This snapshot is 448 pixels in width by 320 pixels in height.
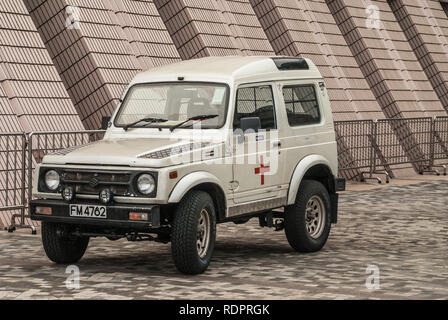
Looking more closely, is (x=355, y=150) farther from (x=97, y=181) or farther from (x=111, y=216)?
(x=111, y=216)

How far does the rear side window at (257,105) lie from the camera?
9883 mm

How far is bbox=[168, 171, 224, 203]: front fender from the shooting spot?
8672 millimetres

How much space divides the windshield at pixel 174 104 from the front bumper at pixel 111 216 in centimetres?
134

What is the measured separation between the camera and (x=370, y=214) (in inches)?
560

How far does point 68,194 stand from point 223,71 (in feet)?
6.93

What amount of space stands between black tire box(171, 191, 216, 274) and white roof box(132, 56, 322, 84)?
59.4 inches

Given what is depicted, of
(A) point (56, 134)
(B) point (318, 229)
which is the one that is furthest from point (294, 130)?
(A) point (56, 134)

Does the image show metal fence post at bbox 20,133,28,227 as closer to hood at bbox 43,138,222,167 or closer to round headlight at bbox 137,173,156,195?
hood at bbox 43,138,222,167

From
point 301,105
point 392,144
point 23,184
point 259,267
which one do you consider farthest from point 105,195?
point 392,144

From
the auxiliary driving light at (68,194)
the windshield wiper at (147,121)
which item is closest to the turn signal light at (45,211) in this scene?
the auxiliary driving light at (68,194)

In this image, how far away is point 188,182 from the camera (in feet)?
28.9

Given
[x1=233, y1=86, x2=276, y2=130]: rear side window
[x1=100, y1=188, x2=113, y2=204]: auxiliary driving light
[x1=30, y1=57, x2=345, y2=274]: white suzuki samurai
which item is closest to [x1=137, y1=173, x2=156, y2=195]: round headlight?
[x1=30, y1=57, x2=345, y2=274]: white suzuki samurai

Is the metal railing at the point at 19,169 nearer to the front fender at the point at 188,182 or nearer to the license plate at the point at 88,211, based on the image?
the license plate at the point at 88,211

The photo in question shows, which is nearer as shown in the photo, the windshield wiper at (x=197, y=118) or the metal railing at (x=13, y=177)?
the windshield wiper at (x=197, y=118)
